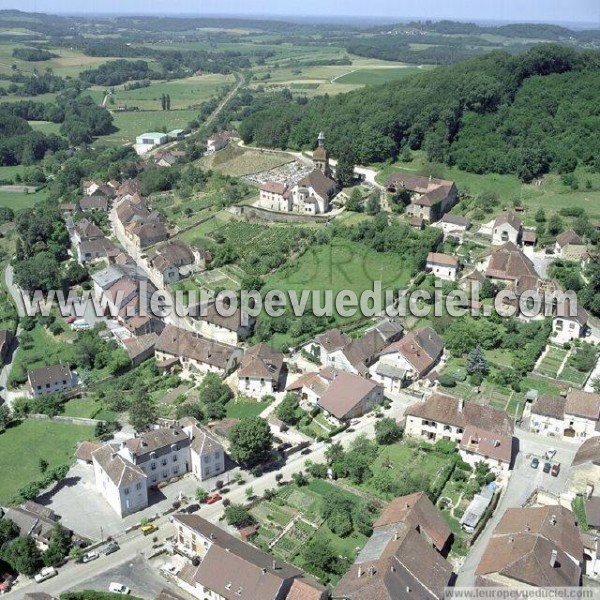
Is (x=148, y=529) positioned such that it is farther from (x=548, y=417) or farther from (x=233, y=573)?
(x=548, y=417)

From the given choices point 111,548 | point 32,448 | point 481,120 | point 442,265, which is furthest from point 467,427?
point 481,120

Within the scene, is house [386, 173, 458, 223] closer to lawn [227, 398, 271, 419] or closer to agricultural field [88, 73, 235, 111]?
lawn [227, 398, 271, 419]

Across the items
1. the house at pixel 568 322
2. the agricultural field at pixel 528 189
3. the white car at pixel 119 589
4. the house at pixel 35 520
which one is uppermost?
the agricultural field at pixel 528 189

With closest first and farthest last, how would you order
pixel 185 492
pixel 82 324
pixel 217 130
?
pixel 185 492
pixel 82 324
pixel 217 130

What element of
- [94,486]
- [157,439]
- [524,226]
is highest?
[524,226]

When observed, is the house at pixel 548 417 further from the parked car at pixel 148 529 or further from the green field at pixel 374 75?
the green field at pixel 374 75

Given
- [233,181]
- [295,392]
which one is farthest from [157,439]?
[233,181]

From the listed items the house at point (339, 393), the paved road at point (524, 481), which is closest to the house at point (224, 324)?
the house at point (339, 393)

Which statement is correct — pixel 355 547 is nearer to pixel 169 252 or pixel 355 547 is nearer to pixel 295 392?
pixel 295 392
